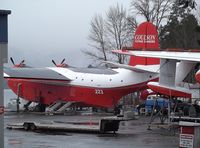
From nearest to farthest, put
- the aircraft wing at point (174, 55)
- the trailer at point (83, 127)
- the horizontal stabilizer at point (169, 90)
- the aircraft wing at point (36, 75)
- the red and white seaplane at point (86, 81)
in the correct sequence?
the trailer at point (83, 127), the aircraft wing at point (174, 55), the horizontal stabilizer at point (169, 90), the red and white seaplane at point (86, 81), the aircraft wing at point (36, 75)

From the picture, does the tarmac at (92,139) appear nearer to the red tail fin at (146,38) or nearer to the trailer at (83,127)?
the trailer at (83,127)

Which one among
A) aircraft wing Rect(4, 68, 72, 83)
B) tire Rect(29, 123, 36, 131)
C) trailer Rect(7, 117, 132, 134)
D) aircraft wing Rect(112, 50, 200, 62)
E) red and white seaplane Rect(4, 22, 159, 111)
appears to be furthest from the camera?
aircraft wing Rect(4, 68, 72, 83)

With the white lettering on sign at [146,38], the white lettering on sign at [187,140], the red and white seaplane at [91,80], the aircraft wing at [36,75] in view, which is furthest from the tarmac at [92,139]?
the aircraft wing at [36,75]

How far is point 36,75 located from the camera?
47000 millimetres

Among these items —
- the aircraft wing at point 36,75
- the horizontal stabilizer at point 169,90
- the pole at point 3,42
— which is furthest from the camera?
the aircraft wing at point 36,75

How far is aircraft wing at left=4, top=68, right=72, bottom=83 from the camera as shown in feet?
153

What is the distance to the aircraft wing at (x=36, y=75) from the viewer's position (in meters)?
46.6

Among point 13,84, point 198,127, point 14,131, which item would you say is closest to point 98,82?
point 13,84

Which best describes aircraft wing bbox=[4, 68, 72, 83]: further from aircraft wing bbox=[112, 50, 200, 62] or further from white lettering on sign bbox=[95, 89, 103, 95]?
aircraft wing bbox=[112, 50, 200, 62]

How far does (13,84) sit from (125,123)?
21.1m

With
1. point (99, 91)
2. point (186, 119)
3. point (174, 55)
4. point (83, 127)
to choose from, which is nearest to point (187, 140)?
point (83, 127)

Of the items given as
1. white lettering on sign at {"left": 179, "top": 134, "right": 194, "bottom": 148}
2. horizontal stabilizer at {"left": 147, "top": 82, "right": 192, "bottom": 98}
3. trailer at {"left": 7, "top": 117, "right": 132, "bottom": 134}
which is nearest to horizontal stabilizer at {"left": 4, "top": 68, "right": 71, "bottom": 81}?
horizontal stabilizer at {"left": 147, "top": 82, "right": 192, "bottom": 98}

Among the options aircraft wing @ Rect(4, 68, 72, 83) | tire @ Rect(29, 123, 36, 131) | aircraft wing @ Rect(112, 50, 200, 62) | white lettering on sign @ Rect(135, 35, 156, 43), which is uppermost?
white lettering on sign @ Rect(135, 35, 156, 43)

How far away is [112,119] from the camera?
23.9 m
